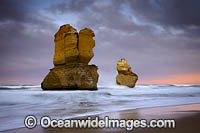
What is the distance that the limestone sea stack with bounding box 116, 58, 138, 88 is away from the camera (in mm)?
31562

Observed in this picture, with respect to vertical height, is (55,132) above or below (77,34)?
below

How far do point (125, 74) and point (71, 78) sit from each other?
17893 mm

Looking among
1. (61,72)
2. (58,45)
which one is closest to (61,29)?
(58,45)

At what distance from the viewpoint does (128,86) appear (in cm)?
3150

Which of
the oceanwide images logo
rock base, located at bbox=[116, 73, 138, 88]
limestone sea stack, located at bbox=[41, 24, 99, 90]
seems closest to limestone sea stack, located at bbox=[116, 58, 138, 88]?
rock base, located at bbox=[116, 73, 138, 88]

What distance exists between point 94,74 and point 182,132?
14150mm

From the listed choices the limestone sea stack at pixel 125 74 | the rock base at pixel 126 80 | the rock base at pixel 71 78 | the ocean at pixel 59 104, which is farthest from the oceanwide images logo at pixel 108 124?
the rock base at pixel 126 80

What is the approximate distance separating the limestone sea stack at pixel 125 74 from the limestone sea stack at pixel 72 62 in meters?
14.8

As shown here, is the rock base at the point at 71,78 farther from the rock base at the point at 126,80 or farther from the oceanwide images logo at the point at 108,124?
the rock base at the point at 126,80

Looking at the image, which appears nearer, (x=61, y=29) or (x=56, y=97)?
(x=56, y=97)

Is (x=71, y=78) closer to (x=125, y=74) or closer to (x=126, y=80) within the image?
(x=126, y=80)

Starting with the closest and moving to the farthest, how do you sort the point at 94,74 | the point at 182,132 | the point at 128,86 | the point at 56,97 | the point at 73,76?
the point at 182,132 < the point at 56,97 < the point at 73,76 < the point at 94,74 < the point at 128,86

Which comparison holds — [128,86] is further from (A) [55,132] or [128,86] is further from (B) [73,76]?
(A) [55,132]

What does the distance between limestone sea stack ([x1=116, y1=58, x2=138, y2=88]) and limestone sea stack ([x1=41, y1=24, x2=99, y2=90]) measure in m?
14.8
